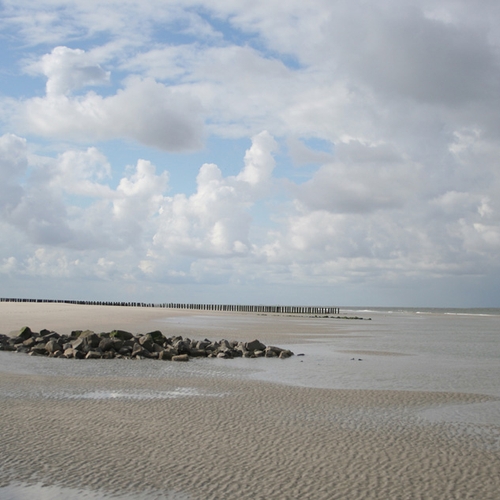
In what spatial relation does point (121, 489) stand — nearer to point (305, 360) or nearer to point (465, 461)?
point (465, 461)

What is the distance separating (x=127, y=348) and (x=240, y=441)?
11701 mm

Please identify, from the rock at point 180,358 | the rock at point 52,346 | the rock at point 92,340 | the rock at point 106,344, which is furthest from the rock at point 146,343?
the rock at point 52,346

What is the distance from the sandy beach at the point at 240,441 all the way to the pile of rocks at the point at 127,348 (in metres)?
4.88

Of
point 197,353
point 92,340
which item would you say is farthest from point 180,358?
point 92,340

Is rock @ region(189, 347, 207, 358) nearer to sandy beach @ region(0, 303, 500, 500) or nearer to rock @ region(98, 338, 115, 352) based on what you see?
rock @ region(98, 338, 115, 352)

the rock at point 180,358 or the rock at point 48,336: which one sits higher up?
the rock at point 48,336

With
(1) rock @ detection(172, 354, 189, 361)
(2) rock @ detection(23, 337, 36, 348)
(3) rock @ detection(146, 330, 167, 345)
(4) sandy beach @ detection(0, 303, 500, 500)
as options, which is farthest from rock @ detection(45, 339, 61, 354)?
(4) sandy beach @ detection(0, 303, 500, 500)

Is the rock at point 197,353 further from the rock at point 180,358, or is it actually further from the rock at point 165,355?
the rock at point 165,355

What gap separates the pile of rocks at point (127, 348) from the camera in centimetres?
1858

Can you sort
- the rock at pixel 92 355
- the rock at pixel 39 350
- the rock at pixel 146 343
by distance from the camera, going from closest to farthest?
the rock at pixel 92 355 < the rock at pixel 39 350 < the rock at pixel 146 343

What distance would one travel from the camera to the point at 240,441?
26.5ft

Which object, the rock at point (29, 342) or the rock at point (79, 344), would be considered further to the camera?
the rock at point (29, 342)

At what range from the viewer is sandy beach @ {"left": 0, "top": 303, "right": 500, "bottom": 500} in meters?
6.29

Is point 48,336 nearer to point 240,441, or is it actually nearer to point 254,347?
point 254,347
